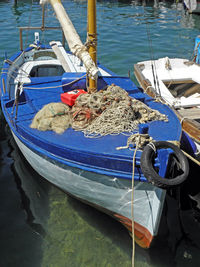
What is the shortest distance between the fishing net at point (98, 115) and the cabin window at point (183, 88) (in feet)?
15.2

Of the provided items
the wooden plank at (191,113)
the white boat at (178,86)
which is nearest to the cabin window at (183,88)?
the white boat at (178,86)

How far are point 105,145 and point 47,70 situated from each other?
638 cm

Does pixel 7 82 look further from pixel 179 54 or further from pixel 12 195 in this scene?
pixel 179 54

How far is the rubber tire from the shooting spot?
13.5 feet

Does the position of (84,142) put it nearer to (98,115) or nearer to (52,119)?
(98,115)

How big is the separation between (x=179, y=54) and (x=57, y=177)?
13.8 m

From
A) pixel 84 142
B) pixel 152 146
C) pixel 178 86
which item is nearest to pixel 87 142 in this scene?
pixel 84 142

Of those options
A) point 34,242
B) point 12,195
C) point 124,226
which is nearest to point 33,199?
point 12,195

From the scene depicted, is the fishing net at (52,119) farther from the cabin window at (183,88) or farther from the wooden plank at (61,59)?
the cabin window at (183,88)

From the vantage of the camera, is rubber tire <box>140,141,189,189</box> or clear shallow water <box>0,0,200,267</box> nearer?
rubber tire <box>140,141,189,189</box>

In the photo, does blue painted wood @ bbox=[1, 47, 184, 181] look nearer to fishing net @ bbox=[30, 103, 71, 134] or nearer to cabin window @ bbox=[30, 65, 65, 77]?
fishing net @ bbox=[30, 103, 71, 134]

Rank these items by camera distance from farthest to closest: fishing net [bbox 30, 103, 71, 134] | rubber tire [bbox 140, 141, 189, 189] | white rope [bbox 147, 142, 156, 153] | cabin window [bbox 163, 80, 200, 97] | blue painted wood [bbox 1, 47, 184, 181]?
cabin window [bbox 163, 80, 200, 97] → fishing net [bbox 30, 103, 71, 134] → blue painted wood [bbox 1, 47, 184, 181] → white rope [bbox 147, 142, 156, 153] → rubber tire [bbox 140, 141, 189, 189]

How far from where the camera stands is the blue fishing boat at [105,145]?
4543 millimetres

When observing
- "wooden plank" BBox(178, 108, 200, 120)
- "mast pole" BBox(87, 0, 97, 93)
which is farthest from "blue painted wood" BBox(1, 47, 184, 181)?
"wooden plank" BBox(178, 108, 200, 120)
